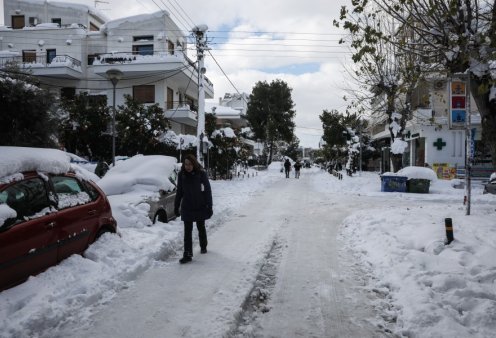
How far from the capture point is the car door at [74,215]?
517 centimetres

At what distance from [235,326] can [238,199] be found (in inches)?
455

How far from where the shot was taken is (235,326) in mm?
4105

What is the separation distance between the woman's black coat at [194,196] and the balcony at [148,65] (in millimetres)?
19442

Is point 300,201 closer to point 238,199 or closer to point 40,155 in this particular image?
point 238,199

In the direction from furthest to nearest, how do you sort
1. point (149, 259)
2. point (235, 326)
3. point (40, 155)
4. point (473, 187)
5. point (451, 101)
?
point (473, 187) → point (451, 101) → point (149, 259) → point (40, 155) → point (235, 326)

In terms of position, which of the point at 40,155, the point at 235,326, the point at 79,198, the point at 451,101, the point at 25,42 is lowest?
the point at 235,326

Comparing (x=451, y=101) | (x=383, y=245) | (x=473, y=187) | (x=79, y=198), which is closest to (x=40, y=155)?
(x=79, y=198)

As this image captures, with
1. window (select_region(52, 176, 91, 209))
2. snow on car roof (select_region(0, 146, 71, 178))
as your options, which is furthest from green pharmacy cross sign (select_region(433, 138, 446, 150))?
snow on car roof (select_region(0, 146, 71, 178))

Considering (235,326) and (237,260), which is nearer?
(235,326)

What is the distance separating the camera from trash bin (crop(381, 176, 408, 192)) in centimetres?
1962

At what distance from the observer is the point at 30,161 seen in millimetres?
4988

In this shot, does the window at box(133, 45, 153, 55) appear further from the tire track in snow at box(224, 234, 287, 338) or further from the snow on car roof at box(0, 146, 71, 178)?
the tire track in snow at box(224, 234, 287, 338)

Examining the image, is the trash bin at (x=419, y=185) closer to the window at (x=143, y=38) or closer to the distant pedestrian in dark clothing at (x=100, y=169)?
the distant pedestrian in dark clothing at (x=100, y=169)

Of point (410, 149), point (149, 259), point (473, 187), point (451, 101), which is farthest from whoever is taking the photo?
point (410, 149)
